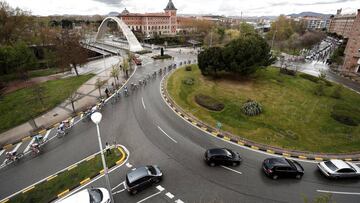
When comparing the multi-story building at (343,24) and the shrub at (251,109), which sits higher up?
the multi-story building at (343,24)

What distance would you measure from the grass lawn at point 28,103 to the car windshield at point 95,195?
18526 mm

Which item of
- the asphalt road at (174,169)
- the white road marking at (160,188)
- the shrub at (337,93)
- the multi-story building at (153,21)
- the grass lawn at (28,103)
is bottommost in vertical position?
the white road marking at (160,188)

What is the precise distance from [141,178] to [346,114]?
3100 centimetres

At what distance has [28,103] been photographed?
96.6 ft

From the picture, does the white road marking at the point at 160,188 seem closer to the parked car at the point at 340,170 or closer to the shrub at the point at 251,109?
the parked car at the point at 340,170

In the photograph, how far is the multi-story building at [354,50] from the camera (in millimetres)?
49250

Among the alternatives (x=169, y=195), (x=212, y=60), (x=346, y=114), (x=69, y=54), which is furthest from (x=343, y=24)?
(x=169, y=195)

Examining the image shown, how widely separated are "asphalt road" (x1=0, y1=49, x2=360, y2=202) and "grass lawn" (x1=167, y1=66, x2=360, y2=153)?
3.87 m

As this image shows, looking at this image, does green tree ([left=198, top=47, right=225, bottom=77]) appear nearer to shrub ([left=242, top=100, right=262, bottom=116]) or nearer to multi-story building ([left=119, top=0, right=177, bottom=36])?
shrub ([left=242, top=100, right=262, bottom=116])

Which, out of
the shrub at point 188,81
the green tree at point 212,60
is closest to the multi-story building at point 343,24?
the green tree at point 212,60

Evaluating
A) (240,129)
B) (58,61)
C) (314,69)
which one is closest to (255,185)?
(240,129)

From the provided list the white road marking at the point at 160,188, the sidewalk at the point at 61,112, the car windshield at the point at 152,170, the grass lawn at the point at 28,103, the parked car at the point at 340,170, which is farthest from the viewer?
the grass lawn at the point at 28,103

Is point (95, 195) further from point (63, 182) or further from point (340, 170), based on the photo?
point (340, 170)

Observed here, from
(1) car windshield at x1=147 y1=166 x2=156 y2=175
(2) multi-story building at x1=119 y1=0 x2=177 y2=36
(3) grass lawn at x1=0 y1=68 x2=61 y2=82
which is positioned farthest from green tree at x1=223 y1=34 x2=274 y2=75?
(2) multi-story building at x1=119 y1=0 x2=177 y2=36
